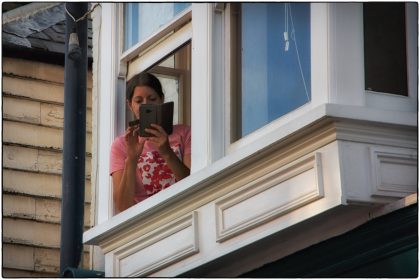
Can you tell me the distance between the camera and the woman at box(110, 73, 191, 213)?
10.0 metres

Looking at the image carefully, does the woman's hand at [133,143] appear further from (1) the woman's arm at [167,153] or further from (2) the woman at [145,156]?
(1) the woman's arm at [167,153]

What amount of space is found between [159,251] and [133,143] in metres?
0.84

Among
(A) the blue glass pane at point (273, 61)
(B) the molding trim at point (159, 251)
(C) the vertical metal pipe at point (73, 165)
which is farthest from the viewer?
(C) the vertical metal pipe at point (73, 165)

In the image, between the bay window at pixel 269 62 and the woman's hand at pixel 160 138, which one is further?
the woman's hand at pixel 160 138

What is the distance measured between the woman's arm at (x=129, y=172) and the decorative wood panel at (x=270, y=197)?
3.87ft

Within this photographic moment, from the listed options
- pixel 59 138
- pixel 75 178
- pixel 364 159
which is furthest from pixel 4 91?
A: pixel 364 159

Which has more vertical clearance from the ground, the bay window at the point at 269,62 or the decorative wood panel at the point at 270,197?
the bay window at the point at 269,62

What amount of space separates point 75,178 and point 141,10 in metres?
1.37

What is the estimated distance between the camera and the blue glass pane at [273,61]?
28.9 feet

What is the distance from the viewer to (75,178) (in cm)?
1126

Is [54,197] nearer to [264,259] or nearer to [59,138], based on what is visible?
[59,138]

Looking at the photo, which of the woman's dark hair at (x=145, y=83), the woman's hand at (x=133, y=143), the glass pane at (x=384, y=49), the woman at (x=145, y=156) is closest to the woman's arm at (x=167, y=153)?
the woman at (x=145, y=156)

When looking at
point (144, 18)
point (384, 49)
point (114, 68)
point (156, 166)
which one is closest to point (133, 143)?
point (156, 166)

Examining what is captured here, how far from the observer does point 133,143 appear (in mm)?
10312
